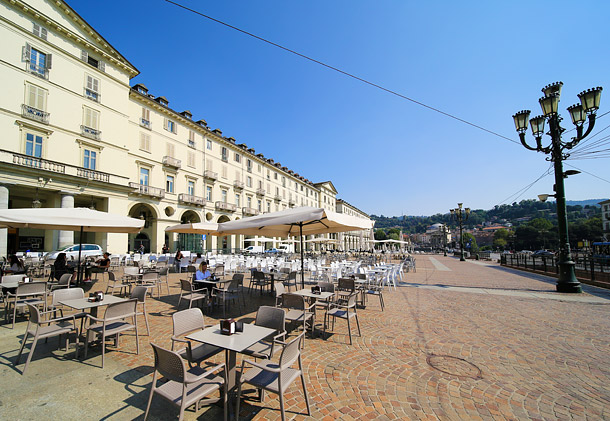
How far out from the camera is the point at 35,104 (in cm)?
1753

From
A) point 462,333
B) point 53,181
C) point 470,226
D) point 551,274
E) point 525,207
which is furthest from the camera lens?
point 470,226

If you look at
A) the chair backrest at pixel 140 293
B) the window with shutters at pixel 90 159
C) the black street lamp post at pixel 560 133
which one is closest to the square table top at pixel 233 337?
the chair backrest at pixel 140 293

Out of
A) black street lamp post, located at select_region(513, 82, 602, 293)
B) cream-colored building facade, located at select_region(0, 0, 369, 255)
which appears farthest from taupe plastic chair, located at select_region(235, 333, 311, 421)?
cream-colored building facade, located at select_region(0, 0, 369, 255)

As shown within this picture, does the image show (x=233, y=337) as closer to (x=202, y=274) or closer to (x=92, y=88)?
(x=202, y=274)

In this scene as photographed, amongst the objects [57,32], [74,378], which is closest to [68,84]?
[57,32]

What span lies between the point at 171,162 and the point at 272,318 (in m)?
28.4

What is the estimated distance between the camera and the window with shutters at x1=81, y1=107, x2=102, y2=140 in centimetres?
2007

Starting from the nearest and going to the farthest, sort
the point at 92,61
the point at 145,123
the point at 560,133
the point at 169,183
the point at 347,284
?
the point at 347,284 < the point at 560,133 < the point at 92,61 < the point at 145,123 < the point at 169,183

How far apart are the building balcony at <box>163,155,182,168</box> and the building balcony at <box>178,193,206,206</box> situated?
3.18m

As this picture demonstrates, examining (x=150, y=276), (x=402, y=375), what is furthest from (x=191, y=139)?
(x=402, y=375)

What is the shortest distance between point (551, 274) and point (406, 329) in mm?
13681

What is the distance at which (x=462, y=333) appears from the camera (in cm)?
514

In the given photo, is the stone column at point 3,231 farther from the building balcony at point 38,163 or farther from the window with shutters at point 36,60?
the window with shutters at point 36,60

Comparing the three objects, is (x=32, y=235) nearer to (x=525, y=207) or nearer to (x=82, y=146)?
(x=82, y=146)
